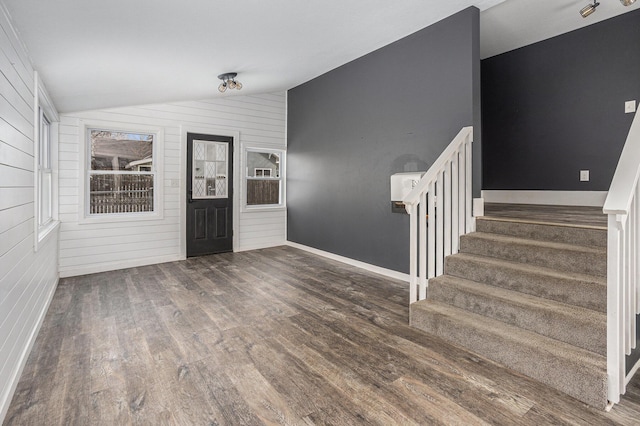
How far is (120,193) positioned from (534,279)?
5381 mm

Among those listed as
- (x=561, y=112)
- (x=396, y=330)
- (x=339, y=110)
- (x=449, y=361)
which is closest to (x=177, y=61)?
(x=339, y=110)

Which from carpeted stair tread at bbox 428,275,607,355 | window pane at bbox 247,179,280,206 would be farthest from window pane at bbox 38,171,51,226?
carpeted stair tread at bbox 428,275,607,355

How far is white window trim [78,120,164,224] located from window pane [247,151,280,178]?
73.0 inches

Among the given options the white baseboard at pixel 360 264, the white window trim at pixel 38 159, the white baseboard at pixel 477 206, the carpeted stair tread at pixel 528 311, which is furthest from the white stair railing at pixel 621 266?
the white window trim at pixel 38 159

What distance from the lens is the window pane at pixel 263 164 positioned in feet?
22.2

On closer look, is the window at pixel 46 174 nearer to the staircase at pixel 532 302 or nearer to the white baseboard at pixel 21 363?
the white baseboard at pixel 21 363

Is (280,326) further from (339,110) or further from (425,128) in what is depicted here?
(339,110)

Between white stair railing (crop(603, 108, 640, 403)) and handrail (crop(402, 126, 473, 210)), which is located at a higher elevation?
handrail (crop(402, 126, 473, 210))

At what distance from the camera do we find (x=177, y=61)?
332 centimetres

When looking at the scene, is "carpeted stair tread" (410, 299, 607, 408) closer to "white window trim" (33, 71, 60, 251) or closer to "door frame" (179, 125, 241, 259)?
"white window trim" (33, 71, 60, 251)

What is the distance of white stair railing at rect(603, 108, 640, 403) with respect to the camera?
1795mm

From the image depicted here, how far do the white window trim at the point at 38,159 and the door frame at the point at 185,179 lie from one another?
1516 mm

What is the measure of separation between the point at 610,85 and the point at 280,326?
179 inches

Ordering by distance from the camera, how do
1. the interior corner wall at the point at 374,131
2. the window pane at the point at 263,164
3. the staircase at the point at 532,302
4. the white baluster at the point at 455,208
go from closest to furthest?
the staircase at the point at 532,302
the white baluster at the point at 455,208
the interior corner wall at the point at 374,131
the window pane at the point at 263,164
